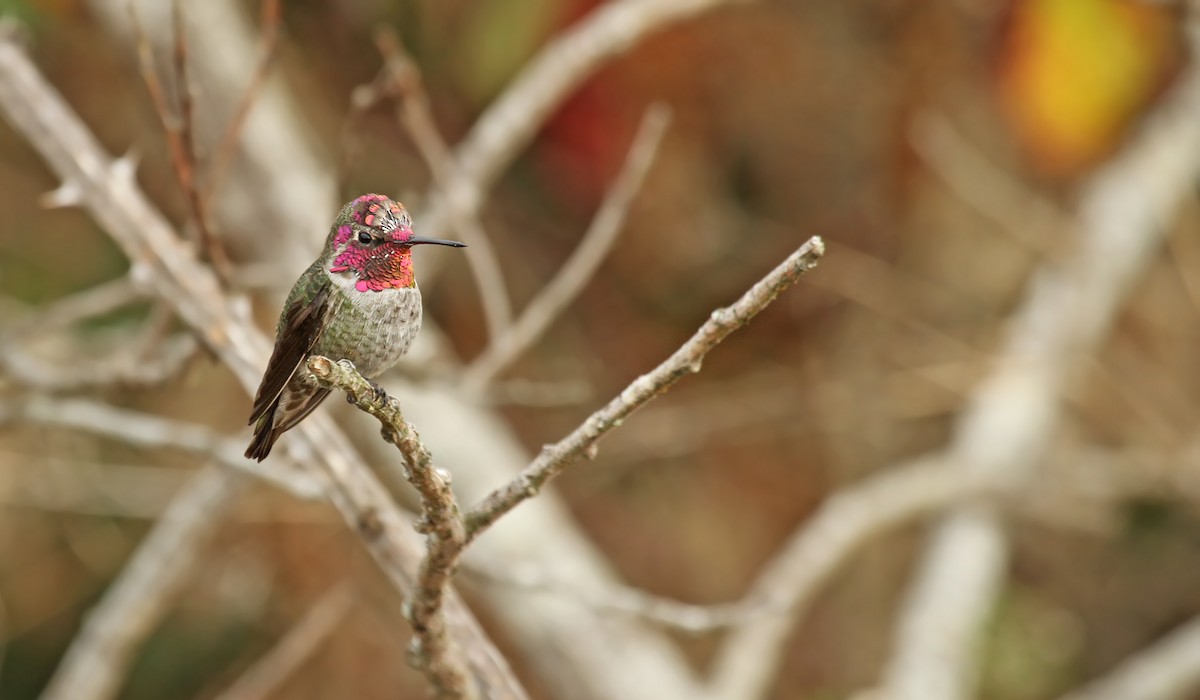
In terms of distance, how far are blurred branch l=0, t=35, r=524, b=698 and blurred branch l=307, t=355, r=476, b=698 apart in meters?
0.17

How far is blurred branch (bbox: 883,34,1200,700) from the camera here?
462 cm

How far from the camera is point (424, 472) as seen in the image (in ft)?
5.58

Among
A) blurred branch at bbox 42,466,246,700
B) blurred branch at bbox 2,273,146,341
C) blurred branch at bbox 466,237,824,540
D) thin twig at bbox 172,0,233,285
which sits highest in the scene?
blurred branch at bbox 2,273,146,341

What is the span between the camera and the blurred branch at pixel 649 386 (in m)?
1.41

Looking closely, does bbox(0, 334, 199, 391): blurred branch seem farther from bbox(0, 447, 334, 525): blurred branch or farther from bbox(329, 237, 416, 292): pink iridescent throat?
bbox(0, 447, 334, 525): blurred branch

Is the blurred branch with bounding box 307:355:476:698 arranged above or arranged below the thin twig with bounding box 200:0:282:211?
below

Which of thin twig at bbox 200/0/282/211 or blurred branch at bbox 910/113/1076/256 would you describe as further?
blurred branch at bbox 910/113/1076/256

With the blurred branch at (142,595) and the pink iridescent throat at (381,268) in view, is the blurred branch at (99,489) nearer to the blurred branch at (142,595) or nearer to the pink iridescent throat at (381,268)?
the blurred branch at (142,595)

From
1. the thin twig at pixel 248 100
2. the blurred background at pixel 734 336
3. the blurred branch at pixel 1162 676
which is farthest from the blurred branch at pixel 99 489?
the blurred branch at pixel 1162 676

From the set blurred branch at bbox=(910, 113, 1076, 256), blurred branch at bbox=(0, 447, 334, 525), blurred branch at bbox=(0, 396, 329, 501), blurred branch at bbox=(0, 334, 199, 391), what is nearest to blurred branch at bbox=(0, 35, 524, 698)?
blurred branch at bbox=(0, 334, 199, 391)

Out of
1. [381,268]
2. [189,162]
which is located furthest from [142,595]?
[381,268]

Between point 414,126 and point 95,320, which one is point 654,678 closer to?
point 414,126

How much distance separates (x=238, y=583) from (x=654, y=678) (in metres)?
2.73

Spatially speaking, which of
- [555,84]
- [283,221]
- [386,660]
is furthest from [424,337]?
[386,660]
